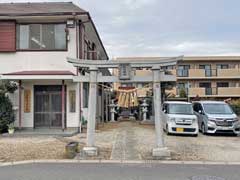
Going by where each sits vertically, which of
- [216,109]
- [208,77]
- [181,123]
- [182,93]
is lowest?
[181,123]

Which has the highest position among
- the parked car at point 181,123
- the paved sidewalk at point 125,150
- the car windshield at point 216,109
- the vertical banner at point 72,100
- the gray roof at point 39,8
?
the gray roof at point 39,8

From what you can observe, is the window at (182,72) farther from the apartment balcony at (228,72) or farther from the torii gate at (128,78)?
the torii gate at (128,78)

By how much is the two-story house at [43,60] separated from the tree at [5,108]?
2.55 feet

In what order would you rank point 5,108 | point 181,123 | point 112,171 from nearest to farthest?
point 112,171, point 181,123, point 5,108

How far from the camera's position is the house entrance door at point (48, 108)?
1909 cm

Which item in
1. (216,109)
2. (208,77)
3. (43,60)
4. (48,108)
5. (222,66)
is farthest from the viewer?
(222,66)

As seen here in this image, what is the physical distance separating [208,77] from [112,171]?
34218 mm

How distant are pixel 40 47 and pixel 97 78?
27.2 ft

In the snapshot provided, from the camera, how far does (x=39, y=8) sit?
2000 centimetres

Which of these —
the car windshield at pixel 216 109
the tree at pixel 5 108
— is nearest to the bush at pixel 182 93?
the car windshield at pixel 216 109

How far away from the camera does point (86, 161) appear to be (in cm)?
1028

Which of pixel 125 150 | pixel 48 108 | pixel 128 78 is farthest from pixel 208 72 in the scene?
pixel 128 78

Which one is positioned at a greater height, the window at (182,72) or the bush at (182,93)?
the window at (182,72)

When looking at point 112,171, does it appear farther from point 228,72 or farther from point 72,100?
point 228,72
